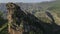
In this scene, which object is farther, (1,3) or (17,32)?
(1,3)

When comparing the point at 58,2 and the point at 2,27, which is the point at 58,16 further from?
the point at 2,27

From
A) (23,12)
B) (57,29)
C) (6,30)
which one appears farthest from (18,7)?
(57,29)

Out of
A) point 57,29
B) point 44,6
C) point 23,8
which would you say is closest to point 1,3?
point 23,8

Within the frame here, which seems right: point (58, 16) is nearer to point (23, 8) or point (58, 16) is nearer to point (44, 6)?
→ point (44, 6)

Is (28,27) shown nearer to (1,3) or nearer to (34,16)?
(34,16)

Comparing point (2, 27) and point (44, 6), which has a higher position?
point (44, 6)

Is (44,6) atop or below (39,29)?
atop

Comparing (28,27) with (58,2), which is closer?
(28,27)
